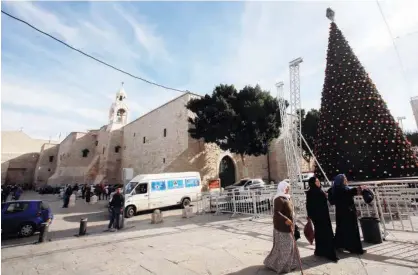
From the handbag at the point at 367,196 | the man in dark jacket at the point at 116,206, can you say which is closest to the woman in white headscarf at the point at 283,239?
the handbag at the point at 367,196

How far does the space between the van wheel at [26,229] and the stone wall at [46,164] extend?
36.8 meters

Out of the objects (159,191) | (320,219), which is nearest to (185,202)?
(159,191)

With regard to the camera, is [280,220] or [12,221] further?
[12,221]

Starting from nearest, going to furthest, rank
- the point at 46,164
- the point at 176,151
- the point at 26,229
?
1. the point at 26,229
2. the point at 176,151
3. the point at 46,164

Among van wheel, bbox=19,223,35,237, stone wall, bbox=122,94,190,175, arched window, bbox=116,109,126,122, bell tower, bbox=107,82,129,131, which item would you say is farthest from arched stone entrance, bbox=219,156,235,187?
arched window, bbox=116,109,126,122

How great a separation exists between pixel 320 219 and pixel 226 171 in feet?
52.9

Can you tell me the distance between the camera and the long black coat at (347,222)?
420cm

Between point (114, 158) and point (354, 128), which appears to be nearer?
point (354, 128)

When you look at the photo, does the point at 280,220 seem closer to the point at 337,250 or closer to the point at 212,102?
the point at 337,250

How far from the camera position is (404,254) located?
4031 mm

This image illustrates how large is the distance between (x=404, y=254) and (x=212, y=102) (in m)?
14.5

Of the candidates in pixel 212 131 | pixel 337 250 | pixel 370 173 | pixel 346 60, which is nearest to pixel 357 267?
pixel 337 250

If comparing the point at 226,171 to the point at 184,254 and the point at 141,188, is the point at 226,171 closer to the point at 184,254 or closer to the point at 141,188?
the point at 141,188

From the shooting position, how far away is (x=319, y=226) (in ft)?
13.7
